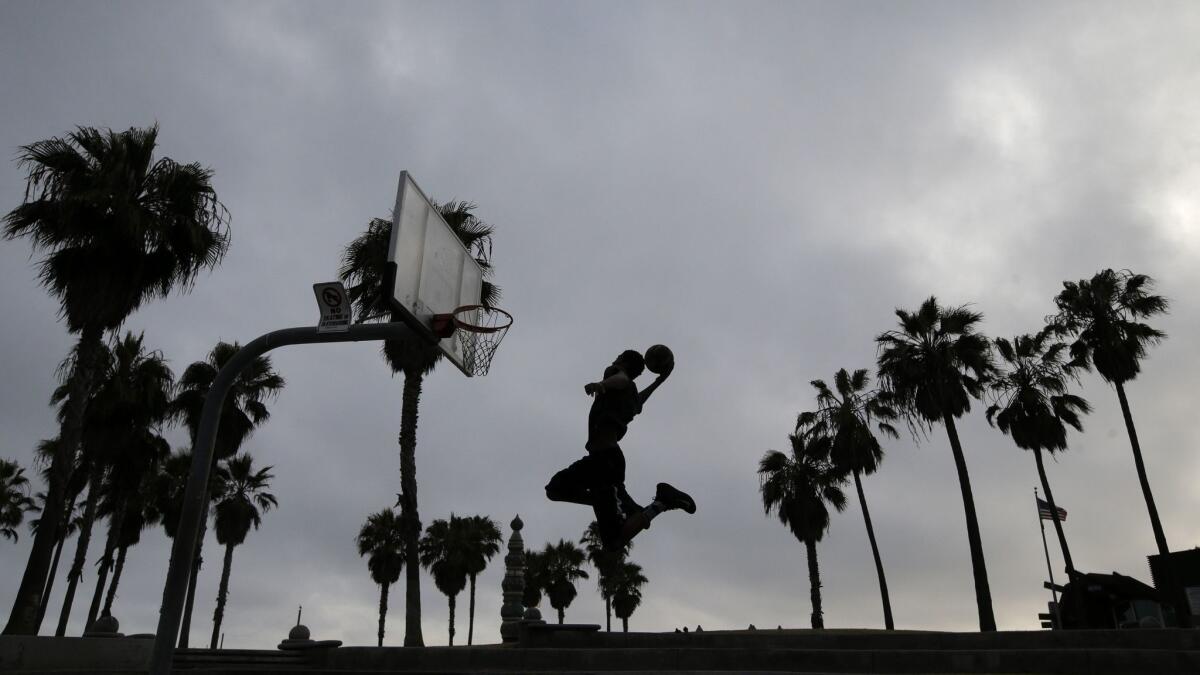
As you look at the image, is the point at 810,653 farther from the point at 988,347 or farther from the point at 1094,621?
the point at 1094,621

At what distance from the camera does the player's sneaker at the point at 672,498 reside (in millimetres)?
6117

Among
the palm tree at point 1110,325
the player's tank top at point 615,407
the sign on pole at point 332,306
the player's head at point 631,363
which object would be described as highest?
the palm tree at point 1110,325

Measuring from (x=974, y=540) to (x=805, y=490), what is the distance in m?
11.5

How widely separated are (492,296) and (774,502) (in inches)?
814

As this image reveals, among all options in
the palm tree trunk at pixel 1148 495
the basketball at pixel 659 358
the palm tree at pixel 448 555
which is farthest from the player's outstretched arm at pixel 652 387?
the palm tree at pixel 448 555

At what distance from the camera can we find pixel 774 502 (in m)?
39.5

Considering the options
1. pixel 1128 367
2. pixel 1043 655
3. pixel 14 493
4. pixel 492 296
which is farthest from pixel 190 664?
pixel 14 493

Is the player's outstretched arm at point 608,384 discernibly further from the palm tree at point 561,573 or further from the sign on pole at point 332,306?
the palm tree at point 561,573

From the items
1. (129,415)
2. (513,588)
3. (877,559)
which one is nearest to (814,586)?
(877,559)

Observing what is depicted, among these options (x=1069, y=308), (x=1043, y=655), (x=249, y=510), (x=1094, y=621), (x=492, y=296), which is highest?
(x=1069, y=308)

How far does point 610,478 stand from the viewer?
603cm

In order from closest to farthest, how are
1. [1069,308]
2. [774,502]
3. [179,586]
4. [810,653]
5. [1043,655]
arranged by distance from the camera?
[179,586] → [1043,655] → [810,653] → [1069,308] → [774,502]

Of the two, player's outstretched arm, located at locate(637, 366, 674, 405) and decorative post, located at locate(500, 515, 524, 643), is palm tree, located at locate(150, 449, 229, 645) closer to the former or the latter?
decorative post, located at locate(500, 515, 524, 643)

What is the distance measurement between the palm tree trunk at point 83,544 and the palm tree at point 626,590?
3747cm
